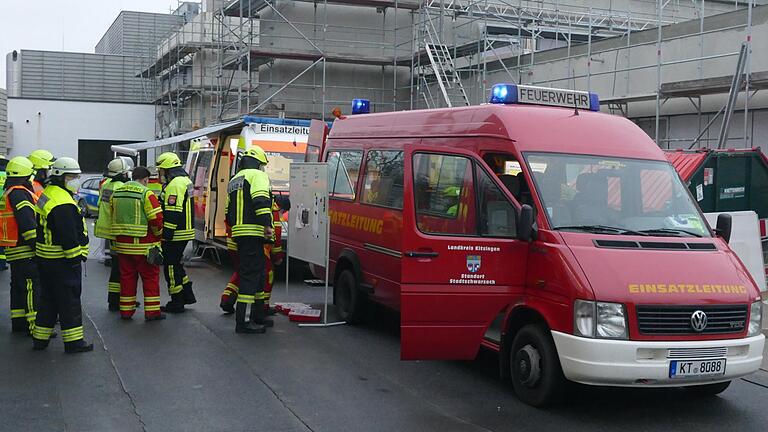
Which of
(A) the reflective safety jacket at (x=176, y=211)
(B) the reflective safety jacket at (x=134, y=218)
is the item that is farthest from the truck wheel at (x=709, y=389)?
(A) the reflective safety jacket at (x=176, y=211)

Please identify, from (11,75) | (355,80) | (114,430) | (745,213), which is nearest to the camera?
Result: (114,430)

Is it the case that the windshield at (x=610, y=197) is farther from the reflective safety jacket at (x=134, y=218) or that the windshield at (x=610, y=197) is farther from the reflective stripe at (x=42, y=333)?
the reflective stripe at (x=42, y=333)

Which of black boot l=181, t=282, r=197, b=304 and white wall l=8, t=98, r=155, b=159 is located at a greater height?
white wall l=8, t=98, r=155, b=159

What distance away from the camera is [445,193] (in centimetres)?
714

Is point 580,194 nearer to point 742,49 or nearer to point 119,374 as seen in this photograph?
point 119,374

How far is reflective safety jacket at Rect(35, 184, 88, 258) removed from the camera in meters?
7.67

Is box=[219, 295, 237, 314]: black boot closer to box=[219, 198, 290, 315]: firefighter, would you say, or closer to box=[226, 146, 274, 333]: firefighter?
box=[219, 198, 290, 315]: firefighter

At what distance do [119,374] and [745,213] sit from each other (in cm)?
803

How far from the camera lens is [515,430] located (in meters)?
5.91

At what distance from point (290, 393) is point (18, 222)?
3.34 meters

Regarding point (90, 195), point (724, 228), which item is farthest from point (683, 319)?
point (90, 195)

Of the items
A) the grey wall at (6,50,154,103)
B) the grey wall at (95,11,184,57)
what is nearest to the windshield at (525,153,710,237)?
the grey wall at (6,50,154,103)

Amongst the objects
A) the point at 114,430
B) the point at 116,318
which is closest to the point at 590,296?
the point at 114,430

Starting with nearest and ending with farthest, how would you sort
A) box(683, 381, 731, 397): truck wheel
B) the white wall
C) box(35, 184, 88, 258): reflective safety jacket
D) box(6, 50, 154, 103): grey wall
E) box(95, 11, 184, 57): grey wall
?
box(683, 381, 731, 397): truck wheel
box(35, 184, 88, 258): reflective safety jacket
the white wall
box(6, 50, 154, 103): grey wall
box(95, 11, 184, 57): grey wall
